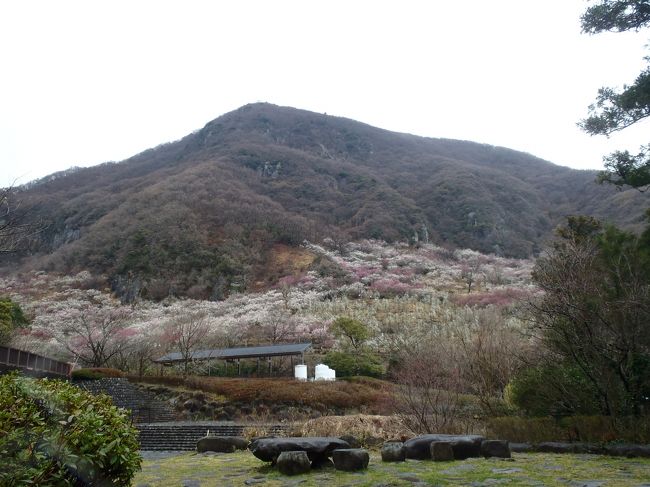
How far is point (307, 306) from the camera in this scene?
1779 inches

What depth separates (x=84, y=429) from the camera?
3832mm

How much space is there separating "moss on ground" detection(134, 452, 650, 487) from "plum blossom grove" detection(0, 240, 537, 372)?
18.3 meters

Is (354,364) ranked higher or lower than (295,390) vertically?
higher

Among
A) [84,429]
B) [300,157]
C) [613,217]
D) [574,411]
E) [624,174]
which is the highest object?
[300,157]

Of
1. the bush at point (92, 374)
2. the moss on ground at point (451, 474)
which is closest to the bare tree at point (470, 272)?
the bush at point (92, 374)

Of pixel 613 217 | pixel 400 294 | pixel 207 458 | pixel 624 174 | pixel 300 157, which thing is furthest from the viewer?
pixel 300 157

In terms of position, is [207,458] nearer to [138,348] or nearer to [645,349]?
[645,349]

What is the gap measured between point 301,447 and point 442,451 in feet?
7.19

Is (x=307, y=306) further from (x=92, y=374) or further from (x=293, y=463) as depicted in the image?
(x=293, y=463)

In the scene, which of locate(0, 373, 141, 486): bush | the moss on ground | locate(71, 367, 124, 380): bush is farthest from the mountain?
locate(0, 373, 141, 486): bush

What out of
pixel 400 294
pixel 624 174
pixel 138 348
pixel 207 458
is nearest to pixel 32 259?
pixel 138 348

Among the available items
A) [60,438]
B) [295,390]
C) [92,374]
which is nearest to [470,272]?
[295,390]

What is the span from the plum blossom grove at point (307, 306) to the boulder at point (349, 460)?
18.8m

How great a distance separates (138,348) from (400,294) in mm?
25684
